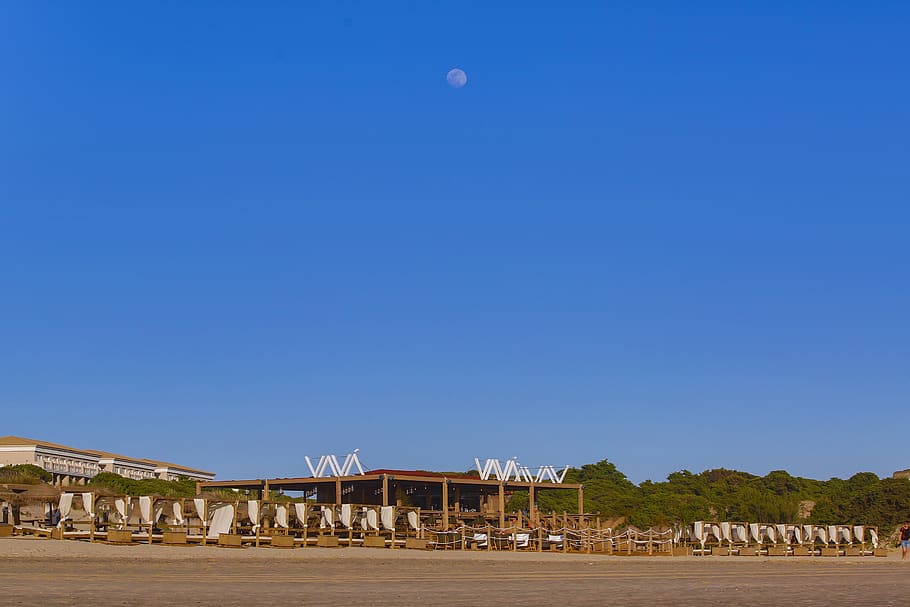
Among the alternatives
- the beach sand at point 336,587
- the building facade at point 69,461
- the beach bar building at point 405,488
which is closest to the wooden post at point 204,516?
the beach sand at point 336,587

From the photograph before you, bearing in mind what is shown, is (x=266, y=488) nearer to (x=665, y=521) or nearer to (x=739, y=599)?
(x=665, y=521)

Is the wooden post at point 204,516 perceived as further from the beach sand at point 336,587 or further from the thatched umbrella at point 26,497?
the beach sand at point 336,587

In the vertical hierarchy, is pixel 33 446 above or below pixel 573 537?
above

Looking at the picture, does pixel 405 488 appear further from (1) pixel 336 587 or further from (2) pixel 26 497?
(1) pixel 336 587

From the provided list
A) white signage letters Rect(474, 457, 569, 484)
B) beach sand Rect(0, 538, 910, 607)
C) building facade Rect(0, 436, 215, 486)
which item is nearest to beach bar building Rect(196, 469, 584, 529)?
white signage letters Rect(474, 457, 569, 484)

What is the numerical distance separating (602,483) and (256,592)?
92807 mm

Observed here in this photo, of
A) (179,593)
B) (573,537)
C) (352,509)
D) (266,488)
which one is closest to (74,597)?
(179,593)

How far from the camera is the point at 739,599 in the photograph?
1140cm

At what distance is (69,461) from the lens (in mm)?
95938

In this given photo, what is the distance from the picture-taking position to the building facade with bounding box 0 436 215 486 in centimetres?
8994

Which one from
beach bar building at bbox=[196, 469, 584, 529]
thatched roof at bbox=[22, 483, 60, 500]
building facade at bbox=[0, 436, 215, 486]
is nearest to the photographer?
thatched roof at bbox=[22, 483, 60, 500]

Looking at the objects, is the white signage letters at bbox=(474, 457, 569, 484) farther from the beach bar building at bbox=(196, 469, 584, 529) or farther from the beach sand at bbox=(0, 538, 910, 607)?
the beach sand at bbox=(0, 538, 910, 607)

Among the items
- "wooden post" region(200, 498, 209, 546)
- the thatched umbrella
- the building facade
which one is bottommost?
"wooden post" region(200, 498, 209, 546)

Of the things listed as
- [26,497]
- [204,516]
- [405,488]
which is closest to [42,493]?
[26,497]
